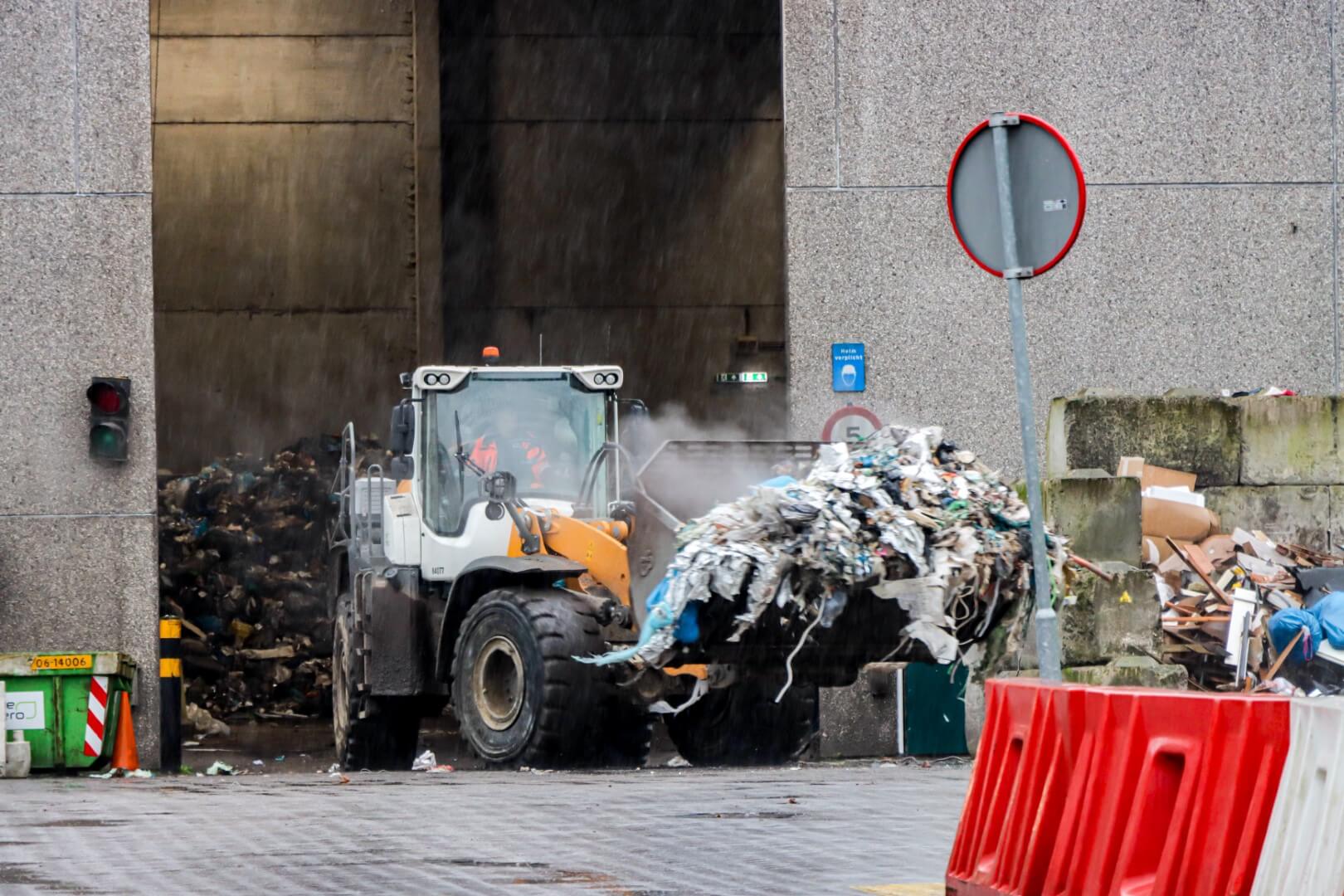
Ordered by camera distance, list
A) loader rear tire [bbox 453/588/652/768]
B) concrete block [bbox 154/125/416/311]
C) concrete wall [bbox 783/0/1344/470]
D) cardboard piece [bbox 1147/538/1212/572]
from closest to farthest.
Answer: loader rear tire [bbox 453/588/652/768], cardboard piece [bbox 1147/538/1212/572], concrete wall [bbox 783/0/1344/470], concrete block [bbox 154/125/416/311]

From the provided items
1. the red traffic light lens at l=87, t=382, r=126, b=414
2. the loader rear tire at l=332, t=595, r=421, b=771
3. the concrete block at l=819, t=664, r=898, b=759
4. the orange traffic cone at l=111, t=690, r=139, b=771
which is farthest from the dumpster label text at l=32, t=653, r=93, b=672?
the concrete block at l=819, t=664, r=898, b=759

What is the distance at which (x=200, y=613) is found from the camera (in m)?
23.5

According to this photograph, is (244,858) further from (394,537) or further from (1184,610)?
(1184,610)

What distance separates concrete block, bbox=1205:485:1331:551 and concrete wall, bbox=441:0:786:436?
40.6 feet

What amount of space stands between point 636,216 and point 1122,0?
12136 mm

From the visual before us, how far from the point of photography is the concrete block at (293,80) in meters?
27.5

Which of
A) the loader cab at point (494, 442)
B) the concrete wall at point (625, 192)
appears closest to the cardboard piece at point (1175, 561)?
the loader cab at point (494, 442)

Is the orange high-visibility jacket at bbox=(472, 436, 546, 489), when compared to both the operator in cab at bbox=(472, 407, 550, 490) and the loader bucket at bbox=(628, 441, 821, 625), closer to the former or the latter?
the operator in cab at bbox=(472, 407, 550, 490)

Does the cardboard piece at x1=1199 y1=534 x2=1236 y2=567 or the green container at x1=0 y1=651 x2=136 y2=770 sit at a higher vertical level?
the cardboard piece at x1=1199 y1=534 x2=1236 y2=567

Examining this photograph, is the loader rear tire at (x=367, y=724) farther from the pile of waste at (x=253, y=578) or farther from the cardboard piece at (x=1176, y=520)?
the pile of waste at (x=253, y=578)

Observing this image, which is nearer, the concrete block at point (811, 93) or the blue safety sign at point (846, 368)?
the blue safety sign at point (846, 368)

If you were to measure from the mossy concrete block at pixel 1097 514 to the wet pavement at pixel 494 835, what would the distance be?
2673 millimetres

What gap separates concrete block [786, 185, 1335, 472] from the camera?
1623 cm

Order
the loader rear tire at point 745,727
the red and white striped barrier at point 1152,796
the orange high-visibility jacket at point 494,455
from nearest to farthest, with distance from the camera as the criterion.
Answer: the red and white striped barrier at point 1152,796 → the loader rear tire at point 745,727 → the orange high-visibility jacket at point 494,455
